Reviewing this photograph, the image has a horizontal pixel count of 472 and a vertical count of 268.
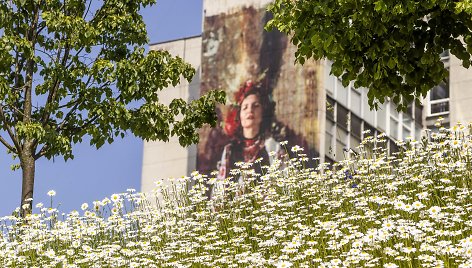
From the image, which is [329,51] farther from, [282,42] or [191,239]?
[282,42]

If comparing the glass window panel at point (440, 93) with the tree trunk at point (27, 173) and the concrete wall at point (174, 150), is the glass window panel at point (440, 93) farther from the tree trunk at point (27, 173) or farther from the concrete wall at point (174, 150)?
the tree trunk at point (27, 173)

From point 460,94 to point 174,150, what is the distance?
1782cm

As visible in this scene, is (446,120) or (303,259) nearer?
(303,259)

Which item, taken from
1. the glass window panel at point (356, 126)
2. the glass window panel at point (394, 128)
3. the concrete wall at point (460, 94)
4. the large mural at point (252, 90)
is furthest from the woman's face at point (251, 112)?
the concrete wall at point (460, 94)

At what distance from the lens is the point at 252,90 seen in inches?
2138

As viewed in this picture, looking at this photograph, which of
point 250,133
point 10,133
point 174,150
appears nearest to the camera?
point 10,133

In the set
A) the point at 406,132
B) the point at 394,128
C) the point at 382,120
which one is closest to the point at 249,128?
the point at 382,120

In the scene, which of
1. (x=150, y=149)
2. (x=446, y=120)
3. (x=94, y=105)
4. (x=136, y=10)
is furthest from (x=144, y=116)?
(x=150, y=149)

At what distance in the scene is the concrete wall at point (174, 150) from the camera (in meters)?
59.9

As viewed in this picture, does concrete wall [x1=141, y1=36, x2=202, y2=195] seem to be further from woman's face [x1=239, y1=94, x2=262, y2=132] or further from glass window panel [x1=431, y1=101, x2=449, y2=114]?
glass window panel [x1=431, y1=101, x2=449, y2=114]

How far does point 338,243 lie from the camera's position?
14344 mm

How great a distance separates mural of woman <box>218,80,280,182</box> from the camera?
53.2 metres

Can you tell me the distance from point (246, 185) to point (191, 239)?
2.67 m

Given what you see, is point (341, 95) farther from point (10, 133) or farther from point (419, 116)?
point (10, 133)
